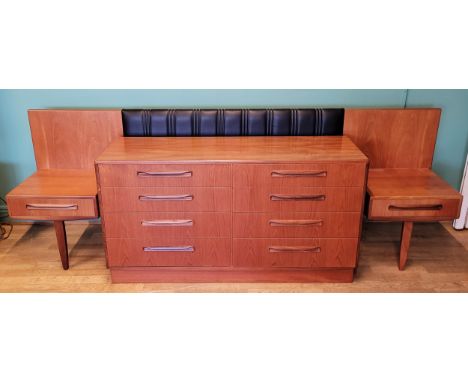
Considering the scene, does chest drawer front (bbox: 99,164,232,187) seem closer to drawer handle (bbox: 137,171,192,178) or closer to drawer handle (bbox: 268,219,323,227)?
drawer handle (bbox: 137,171,192,178)

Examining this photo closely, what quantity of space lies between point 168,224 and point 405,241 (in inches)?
47.9

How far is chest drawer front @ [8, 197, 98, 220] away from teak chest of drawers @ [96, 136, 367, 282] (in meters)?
0.13

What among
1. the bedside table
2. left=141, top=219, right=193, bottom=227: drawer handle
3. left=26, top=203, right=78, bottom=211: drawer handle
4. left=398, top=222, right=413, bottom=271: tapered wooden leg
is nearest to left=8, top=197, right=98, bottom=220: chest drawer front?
left=26, top=203, right=78, bottom=211: drawer handle

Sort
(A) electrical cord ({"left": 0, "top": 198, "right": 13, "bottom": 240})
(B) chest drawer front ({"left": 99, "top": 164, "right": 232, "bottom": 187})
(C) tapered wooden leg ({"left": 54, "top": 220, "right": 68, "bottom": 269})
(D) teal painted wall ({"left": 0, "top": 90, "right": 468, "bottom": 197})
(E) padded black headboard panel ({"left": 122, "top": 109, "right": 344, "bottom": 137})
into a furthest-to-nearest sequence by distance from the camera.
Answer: (A) electrical cord ({"left": 0, "top": 198, "right": 13, "bottom": 240}) → (D) teal painted wall ({"left": 0, "top": 90, "right": 468, "bottom": 197}) → (E) padded black headboard panel ({"left": 122, "top": 109, "right": 344, "bottom": 137}) → (C) tapered wooden leg ({"left": 54, "top": 220, "right": 68, "bottom": 269}) → (B) chest drawer front ({"left": 99, "top": 164, "right": 232, "bottom": 187})

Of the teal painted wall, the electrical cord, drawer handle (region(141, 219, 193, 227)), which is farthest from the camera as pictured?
the electrical cord

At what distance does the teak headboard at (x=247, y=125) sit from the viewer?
7.42ft

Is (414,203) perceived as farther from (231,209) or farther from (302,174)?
(231,209)

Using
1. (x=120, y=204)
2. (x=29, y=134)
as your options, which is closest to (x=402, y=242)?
(x=120, y=204)

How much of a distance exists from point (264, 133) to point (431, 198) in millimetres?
891

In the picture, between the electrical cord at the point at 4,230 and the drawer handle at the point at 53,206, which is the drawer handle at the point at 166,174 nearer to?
the drawer handle at the point at 53,206

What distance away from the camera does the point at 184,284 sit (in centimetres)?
215

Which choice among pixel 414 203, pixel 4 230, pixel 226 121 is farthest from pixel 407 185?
pixel 4 230

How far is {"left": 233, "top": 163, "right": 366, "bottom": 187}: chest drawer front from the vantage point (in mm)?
1886

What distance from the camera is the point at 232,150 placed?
2.01m
